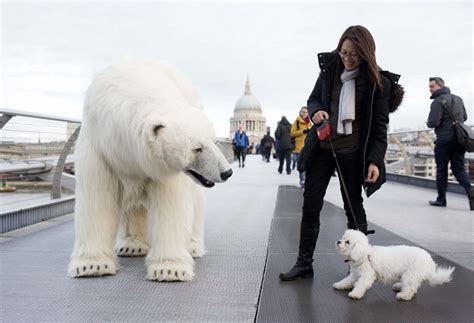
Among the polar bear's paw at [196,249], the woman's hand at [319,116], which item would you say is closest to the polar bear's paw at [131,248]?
the polar bear's paw at [196,249]

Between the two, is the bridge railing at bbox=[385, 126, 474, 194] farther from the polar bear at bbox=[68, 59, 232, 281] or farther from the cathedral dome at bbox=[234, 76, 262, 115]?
the cathedral dome at bbox=[234, 76, 262, 115]

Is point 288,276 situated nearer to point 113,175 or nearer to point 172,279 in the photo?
point 172,279

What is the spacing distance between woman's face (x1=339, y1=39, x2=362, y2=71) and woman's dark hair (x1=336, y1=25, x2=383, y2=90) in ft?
0.09

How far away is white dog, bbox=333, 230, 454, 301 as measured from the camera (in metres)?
3.01

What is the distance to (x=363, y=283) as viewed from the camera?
3037mm

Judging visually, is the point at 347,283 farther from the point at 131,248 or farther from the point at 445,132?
the point at 445,132

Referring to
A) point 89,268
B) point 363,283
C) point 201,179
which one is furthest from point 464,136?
point 89,268

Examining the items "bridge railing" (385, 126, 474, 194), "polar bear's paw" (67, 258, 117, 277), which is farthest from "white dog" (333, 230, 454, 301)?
"bridge railing" (385, 126, 474, 194)

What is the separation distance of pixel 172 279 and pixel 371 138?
1668 millimetres

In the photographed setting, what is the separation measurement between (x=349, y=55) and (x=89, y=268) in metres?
2.29

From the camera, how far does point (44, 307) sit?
2.82m

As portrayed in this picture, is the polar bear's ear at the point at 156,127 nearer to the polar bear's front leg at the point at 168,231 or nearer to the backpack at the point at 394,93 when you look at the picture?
the polar bear's front leg at the point at 168,231

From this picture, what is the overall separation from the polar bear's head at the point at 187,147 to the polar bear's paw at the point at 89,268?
872 millimetres

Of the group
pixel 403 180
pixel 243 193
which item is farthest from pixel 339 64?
pixel 403 180
